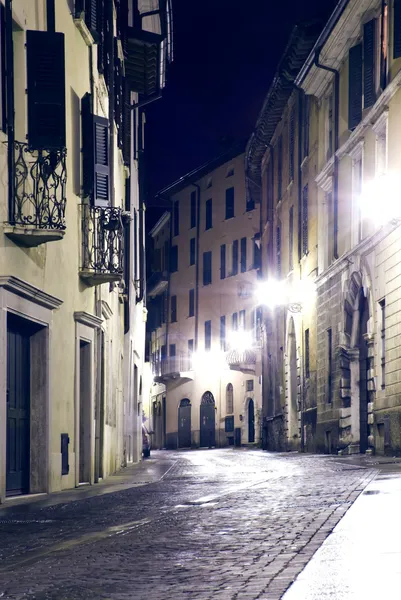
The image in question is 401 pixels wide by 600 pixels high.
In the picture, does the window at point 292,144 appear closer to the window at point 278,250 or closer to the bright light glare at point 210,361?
the window at point 278,250

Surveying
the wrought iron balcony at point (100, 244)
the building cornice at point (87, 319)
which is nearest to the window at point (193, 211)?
the building cornice at point (87, 319)

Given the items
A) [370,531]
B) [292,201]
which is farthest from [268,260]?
[370,531]

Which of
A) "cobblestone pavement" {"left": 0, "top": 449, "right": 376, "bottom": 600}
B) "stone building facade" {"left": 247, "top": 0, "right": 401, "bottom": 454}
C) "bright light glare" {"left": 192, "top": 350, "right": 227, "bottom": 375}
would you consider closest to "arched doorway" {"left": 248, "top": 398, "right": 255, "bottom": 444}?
"bright light glare" {"left": 192, "top": 350, "right": 227, "bottom": 375}

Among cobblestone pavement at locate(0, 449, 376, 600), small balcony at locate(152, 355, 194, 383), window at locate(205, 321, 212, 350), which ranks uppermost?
window at locate(205, 321, 212, 350)

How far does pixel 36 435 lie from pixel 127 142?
13.8 meters

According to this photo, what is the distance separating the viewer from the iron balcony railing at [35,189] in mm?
13031

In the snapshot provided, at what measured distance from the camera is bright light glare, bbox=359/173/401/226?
1006 inches

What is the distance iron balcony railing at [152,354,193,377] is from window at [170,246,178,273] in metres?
5.33

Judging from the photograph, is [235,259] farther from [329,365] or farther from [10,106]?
[10,106]

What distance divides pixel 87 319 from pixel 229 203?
45588mm

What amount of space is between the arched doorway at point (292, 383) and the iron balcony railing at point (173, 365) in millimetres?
26133

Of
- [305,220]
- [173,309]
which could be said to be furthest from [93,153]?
[173,309]

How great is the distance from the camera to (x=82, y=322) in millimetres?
17266

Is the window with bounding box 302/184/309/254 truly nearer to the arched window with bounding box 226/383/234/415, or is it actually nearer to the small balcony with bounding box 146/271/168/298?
the arched window with bounding box 226/383/234/415
